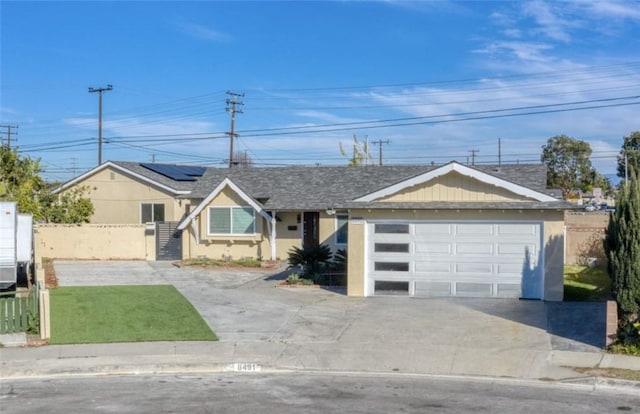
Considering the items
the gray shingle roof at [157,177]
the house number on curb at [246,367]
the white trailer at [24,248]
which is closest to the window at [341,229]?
the gray shingle roof at [157,177]

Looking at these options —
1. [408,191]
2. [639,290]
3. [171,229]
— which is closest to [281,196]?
[171,229]

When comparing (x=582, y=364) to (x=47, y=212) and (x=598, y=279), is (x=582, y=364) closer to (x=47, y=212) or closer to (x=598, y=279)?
(x=598, y=279)

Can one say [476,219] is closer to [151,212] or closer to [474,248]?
[474,248]

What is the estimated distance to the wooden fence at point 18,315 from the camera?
A: 591 inches

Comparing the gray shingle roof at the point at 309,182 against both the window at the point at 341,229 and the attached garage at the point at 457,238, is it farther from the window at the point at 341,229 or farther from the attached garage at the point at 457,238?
the attached garage at the point at 457,238

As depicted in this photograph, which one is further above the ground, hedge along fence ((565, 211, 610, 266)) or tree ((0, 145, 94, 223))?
tree ((0, 145, 94, 223))

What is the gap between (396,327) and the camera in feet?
53.7

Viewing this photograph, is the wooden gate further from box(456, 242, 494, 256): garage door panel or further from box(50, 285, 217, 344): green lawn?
box(456, 242, 494, 256): garage door panel

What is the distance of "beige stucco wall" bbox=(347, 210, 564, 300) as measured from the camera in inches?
762

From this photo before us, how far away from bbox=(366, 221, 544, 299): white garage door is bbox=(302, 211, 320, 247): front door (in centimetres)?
998

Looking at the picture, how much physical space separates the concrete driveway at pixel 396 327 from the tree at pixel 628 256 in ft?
A: 3.58

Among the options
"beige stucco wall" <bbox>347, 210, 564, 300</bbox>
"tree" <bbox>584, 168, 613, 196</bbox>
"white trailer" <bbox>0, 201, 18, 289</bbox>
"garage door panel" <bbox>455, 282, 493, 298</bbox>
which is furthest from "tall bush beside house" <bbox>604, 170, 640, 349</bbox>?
"tree" <bbox>584, 168, 613, 196</bbox>

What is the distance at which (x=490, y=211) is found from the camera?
20.0 metres

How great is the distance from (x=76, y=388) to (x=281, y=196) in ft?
65.0
